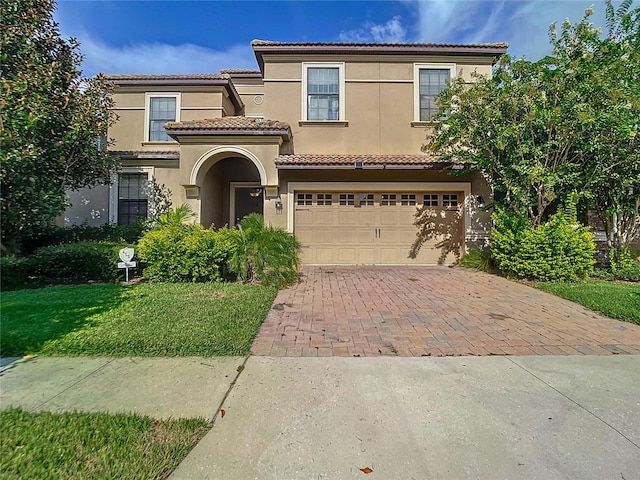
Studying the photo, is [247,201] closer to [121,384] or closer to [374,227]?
[374,227]

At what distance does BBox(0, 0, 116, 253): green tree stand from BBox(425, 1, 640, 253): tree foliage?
32.8ft

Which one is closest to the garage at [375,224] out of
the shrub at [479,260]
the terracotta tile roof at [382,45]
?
the shrub at [479,260]

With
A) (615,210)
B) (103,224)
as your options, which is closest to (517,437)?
(615,210)

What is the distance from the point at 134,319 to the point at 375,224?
311 inches

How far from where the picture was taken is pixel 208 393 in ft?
9.61

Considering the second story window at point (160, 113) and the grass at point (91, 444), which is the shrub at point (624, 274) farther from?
the second story window at point (160, 113)

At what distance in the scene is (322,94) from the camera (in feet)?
37.2

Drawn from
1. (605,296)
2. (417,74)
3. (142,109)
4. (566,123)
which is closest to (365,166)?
(417,74)

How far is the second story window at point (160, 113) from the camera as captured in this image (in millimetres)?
12625

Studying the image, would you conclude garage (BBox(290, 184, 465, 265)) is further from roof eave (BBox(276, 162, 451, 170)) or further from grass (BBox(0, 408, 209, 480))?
grass (BBox(0, 408, 209, 480))

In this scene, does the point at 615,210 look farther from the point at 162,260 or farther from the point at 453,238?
the point at 162,260

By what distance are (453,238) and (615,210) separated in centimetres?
420

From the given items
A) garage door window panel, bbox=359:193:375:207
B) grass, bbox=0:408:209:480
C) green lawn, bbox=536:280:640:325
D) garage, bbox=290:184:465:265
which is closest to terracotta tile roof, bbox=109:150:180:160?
garage, bbox=290:184:465:265

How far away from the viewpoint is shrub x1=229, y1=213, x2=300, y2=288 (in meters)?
7.34
